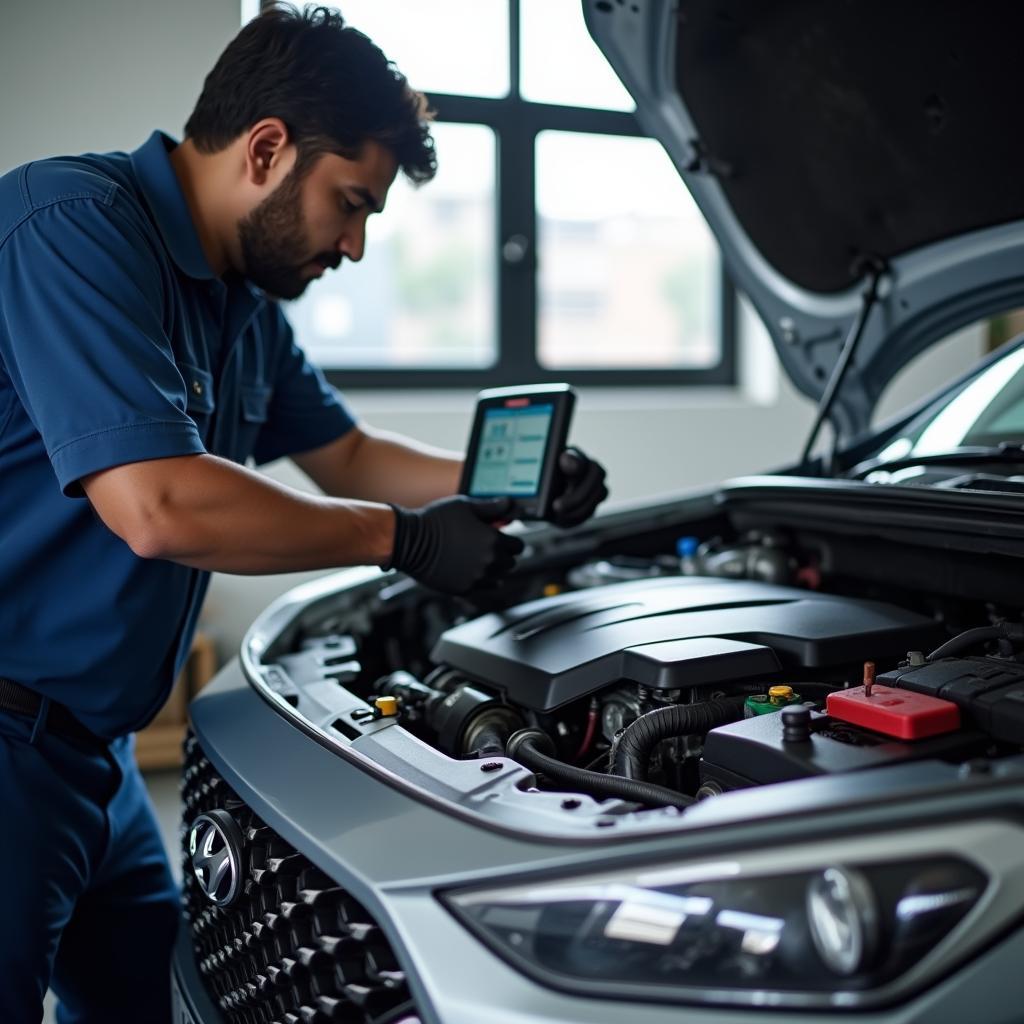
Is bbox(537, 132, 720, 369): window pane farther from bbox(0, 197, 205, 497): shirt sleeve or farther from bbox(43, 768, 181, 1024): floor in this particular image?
bbox(0, 197, 205, 497): shirt sleeve

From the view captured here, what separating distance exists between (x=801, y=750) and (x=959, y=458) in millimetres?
870

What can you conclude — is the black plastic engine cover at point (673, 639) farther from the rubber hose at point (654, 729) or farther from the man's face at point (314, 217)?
the man's face at point (314, 217)

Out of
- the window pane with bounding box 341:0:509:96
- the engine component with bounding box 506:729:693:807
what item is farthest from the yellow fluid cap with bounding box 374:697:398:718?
the window pane with bounding box 341:0:509:96

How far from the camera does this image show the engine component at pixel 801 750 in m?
0.83

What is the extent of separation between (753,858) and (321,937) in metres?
0.39

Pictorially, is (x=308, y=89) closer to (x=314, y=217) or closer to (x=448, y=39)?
(x=314, y=217)

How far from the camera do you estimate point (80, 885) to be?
1324mm

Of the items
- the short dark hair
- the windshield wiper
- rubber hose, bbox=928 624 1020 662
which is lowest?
rubber hose, bbox=928 624 1020 662

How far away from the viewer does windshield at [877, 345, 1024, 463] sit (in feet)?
5.32

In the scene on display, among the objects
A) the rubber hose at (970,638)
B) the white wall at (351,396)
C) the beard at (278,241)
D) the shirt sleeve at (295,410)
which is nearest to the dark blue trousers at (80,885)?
the shirt sleeve at (295,410)

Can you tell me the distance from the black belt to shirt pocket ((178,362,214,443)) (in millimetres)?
400

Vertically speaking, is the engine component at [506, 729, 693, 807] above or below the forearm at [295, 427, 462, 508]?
below

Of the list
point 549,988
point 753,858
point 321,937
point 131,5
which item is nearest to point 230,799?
point 321,937

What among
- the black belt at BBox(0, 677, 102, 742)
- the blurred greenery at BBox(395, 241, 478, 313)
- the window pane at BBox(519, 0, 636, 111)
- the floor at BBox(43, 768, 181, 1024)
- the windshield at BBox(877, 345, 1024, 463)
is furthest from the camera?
the blurred greenery at BBox(395, 241, 478, 313)
